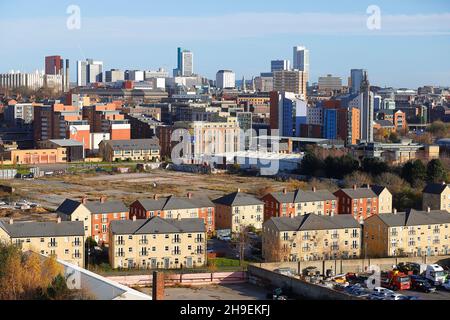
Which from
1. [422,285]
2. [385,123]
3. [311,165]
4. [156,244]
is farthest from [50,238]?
[385,123]

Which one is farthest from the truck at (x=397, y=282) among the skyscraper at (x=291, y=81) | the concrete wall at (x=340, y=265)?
the skyscraper at (x=291, y=81)

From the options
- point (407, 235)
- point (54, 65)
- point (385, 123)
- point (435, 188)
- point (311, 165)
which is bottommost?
point (407, 235)

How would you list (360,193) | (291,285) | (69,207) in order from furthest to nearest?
(360,193) < (69,207) < (291,285)

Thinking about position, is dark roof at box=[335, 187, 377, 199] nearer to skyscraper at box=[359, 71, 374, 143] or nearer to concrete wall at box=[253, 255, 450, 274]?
concrete wall at box=[253, 255, 450, 274]

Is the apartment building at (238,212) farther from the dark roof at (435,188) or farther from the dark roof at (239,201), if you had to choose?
the dark roof at (435,188)

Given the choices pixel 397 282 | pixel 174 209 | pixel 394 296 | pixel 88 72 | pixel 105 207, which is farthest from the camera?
pixel 88 72

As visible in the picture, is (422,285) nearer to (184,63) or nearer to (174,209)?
(174,209)

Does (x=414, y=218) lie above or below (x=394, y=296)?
above

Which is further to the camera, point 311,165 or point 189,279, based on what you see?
point 311,165
